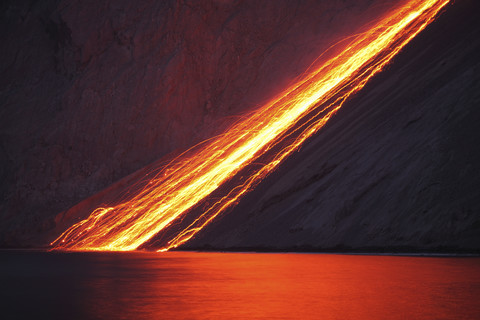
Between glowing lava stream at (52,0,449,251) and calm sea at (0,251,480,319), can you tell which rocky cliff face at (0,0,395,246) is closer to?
glowing lava stream at (52,0,449,251)

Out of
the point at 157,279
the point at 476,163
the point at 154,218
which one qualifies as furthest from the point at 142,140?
the point at 157,279

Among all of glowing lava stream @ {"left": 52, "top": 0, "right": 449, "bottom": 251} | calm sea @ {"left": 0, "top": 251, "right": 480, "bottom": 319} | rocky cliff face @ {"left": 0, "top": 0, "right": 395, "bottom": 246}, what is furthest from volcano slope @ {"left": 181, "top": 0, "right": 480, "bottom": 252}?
rocky cliff face @ {"left": 0, "top": 0, "right": 395, "bottom": 246}

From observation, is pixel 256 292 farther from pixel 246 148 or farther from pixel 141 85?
pixel 141 85

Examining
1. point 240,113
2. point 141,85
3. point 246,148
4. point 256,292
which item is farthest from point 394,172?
point 141,85

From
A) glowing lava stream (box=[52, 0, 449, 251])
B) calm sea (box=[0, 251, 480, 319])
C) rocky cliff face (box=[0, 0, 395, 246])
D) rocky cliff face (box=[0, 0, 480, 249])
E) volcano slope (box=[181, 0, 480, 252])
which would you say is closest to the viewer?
calm sea (box=[0, 251, 480, 319])

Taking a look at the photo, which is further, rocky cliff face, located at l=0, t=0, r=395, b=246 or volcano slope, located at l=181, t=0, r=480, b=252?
rocky cliff face, located at l=0, t=0, r=395, b=246

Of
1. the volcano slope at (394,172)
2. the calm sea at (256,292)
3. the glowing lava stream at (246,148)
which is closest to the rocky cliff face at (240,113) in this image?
the volcano slope at (394,172)
